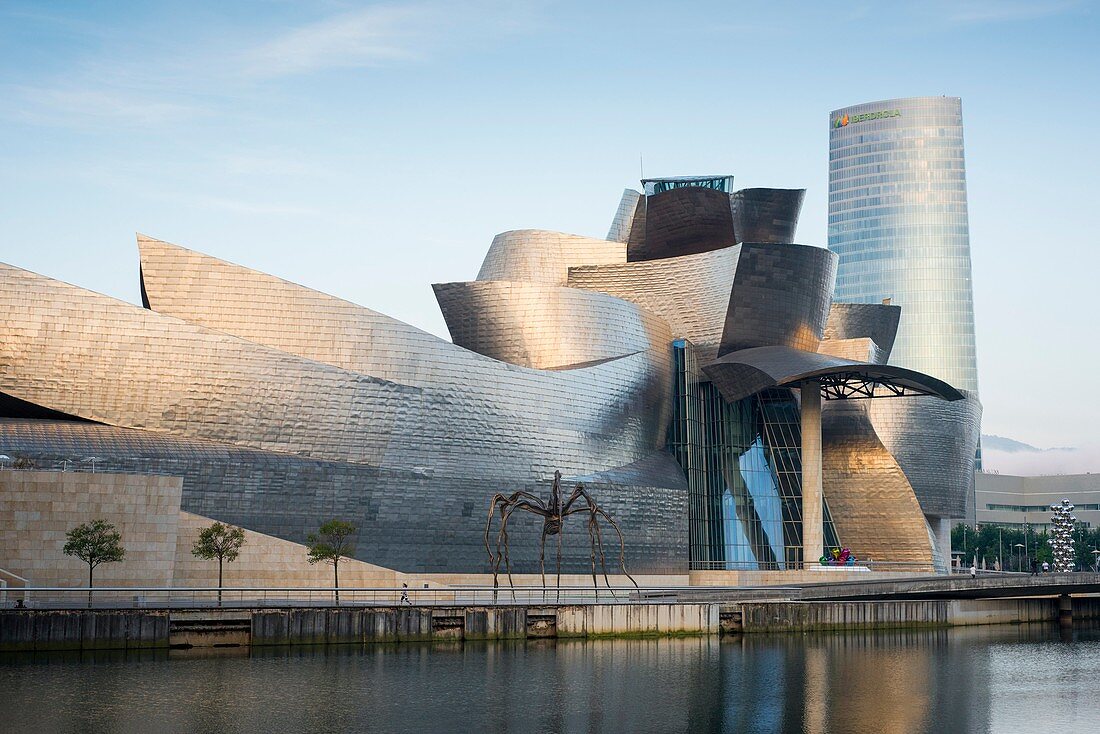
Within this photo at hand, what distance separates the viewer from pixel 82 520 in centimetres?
3516

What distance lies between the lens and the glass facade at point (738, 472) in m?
55.5

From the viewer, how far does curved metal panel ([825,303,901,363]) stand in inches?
2514

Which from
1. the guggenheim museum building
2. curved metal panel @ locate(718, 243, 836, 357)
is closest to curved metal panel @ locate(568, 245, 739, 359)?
the guggenheim museum building

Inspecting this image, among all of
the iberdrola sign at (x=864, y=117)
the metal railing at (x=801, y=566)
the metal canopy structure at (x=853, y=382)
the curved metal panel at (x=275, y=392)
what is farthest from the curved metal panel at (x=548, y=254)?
the iberdrola sign at (x=864, y=117)

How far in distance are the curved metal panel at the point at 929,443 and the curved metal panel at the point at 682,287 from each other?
1170cm

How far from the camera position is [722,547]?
55.7 meters

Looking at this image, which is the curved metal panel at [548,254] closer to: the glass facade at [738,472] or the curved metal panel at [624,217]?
the curved metal panel at [624,217]

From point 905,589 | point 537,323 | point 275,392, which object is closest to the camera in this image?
point 905,589

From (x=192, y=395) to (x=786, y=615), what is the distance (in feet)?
63.8

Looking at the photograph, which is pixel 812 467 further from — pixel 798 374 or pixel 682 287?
pixel 682 287

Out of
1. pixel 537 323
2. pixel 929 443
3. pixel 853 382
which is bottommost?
pixel 929 443

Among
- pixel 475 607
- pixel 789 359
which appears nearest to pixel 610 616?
pixel 475 607

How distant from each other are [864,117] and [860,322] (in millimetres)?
90268

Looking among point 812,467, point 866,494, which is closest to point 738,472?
point 812,467
